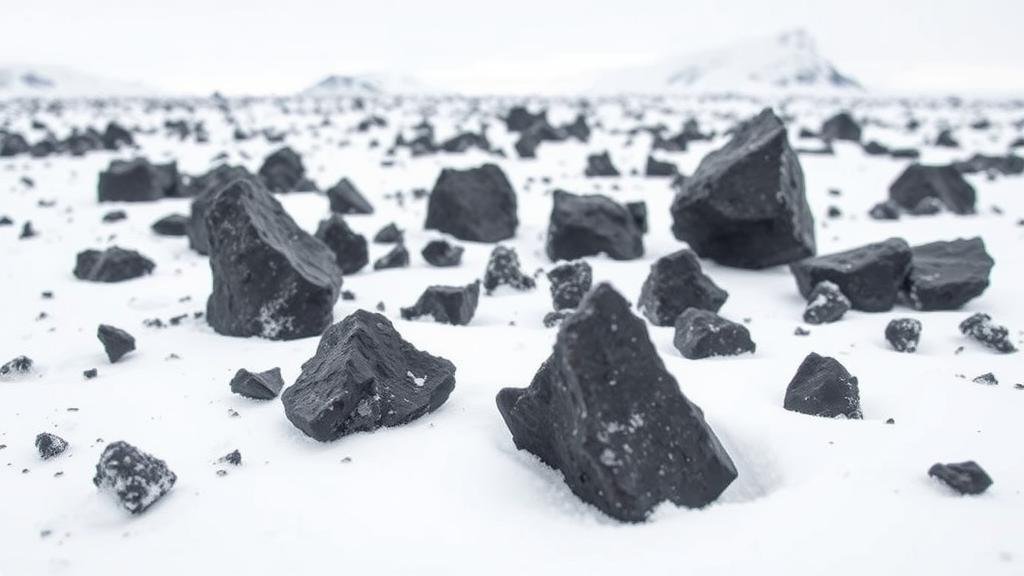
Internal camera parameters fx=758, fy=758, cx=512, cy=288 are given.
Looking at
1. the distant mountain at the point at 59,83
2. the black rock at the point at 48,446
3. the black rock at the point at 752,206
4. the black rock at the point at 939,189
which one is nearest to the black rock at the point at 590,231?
the black rock at the point at 752,206

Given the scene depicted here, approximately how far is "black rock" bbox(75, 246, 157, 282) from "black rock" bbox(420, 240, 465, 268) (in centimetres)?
231

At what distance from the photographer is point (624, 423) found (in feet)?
9.13

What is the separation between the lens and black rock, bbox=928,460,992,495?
275 centimetres

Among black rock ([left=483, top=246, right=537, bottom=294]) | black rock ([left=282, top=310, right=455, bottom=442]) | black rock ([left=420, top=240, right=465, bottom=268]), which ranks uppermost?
black rock ([left=282, top=310, right=455, bottom=442])

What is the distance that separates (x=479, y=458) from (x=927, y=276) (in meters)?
3.86

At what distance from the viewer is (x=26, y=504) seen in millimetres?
2949

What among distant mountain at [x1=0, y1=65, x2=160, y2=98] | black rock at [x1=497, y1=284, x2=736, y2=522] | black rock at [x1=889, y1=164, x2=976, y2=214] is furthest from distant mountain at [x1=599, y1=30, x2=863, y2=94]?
black rock at [x1=497, y1=284, x2=736, y2=522]

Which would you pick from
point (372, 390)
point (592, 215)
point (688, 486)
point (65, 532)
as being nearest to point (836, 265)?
point (592, 215)

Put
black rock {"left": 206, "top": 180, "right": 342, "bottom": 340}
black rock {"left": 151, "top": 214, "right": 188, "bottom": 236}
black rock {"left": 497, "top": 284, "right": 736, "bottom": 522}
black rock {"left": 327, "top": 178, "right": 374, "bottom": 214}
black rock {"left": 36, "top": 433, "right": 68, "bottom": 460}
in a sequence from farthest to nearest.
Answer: black rock {"left": 327, "top": 178, "right": 374, "bottom": 214} → black rock {"left": 151, "top": 214, "right": 188, "bottom": 236} → black rock {"left": 206, "top": 180, "right": 342, "bottom": 340} → black rock {"left": 36, "top": 433, "right": 68, "bottom": 460} → black rock {"left": 497, "top": 284, "right": 736, "bottom": 522}

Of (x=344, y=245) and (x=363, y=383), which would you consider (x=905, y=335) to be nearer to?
(x=363, y=383)

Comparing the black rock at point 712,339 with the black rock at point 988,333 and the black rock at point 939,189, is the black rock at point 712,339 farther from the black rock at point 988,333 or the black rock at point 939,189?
the black rock at point 939,189

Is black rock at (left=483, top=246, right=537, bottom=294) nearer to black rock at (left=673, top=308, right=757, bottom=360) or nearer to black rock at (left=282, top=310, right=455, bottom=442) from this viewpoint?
black rock at (left=673, top=308, right=757, bottom=360)

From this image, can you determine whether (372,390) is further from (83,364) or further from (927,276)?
(927,276)

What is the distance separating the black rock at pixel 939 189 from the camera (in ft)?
29.2
